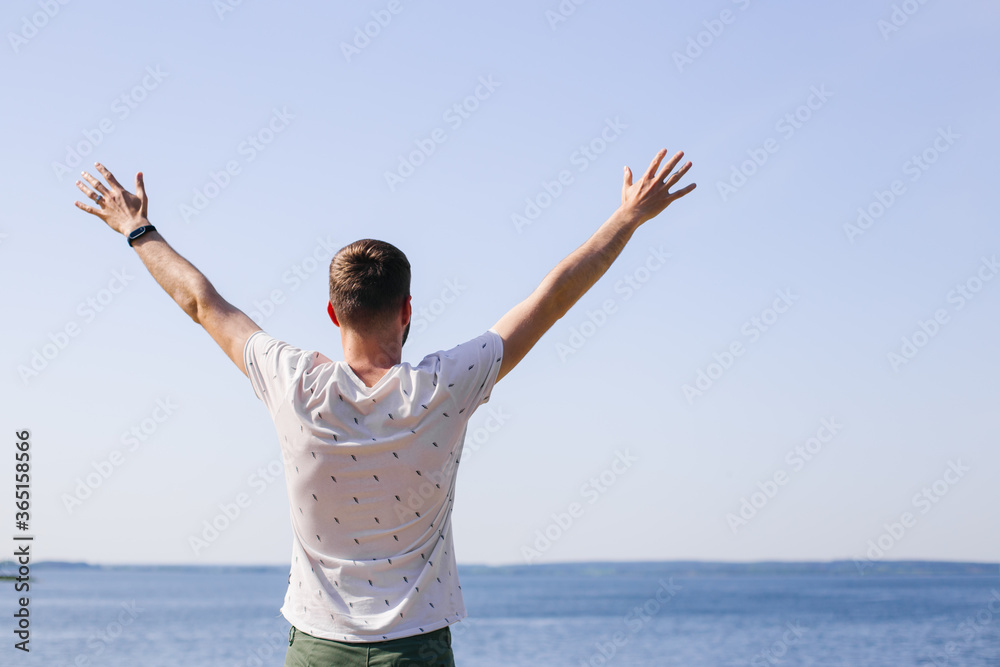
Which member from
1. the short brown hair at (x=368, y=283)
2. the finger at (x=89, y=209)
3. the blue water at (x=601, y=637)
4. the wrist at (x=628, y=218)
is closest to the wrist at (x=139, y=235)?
the finger at (x=89, y=209)

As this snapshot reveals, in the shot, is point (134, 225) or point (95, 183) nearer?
point (134, 225)

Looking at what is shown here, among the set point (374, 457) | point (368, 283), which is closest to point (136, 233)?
point (368, 283)

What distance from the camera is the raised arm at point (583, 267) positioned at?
101 inches

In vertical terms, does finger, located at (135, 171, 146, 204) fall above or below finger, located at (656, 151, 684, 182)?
above

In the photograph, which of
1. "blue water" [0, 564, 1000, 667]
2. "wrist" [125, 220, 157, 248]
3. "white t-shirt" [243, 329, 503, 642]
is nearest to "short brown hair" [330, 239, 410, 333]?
"white t-shirt" [243, 329, 503, 642]

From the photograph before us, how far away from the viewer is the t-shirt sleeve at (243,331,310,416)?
98.1 inches

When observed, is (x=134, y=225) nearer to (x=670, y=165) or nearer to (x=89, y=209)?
(x=89, y=209)

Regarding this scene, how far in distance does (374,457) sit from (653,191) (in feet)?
4.56

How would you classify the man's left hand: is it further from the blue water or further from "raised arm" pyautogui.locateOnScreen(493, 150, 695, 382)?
the blue water

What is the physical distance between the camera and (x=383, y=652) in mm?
2332

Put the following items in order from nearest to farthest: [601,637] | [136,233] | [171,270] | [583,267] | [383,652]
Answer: [383,652] → [583,267] → [171,270] → [136,233] → [601,637]

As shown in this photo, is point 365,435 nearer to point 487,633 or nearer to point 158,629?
point 487,633

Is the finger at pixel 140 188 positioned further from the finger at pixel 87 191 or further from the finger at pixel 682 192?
the finger at pixel 682 192

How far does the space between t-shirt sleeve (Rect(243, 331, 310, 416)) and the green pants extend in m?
0.66
